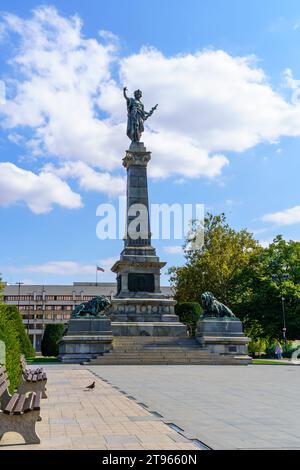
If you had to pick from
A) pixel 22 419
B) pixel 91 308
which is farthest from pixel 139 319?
pixel 22 419

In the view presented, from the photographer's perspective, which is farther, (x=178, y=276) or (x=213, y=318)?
(x=178, y=276)

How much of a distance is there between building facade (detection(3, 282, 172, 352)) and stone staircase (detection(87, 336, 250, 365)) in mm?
81363

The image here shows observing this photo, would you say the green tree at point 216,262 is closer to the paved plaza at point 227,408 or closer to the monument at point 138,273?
the monument at point 138,273

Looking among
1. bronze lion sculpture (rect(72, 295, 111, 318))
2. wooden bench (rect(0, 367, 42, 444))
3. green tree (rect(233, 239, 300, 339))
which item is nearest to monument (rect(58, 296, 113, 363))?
bronze lion sculpture (rect(72, 295, 111, 318))

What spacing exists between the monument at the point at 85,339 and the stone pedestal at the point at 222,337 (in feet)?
19.5

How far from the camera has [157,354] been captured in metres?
29.6

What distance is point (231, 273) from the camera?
2233 inches

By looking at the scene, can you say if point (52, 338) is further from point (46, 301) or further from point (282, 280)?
point (46, 301)

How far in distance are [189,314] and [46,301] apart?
76.9 m

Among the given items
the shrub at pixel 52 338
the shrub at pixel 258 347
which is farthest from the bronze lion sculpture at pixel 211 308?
the shrub at pixel 258 347

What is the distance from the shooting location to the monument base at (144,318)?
Answer: 33938 millimetres

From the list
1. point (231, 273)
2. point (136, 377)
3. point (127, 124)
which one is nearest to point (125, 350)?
point (136, 377)
